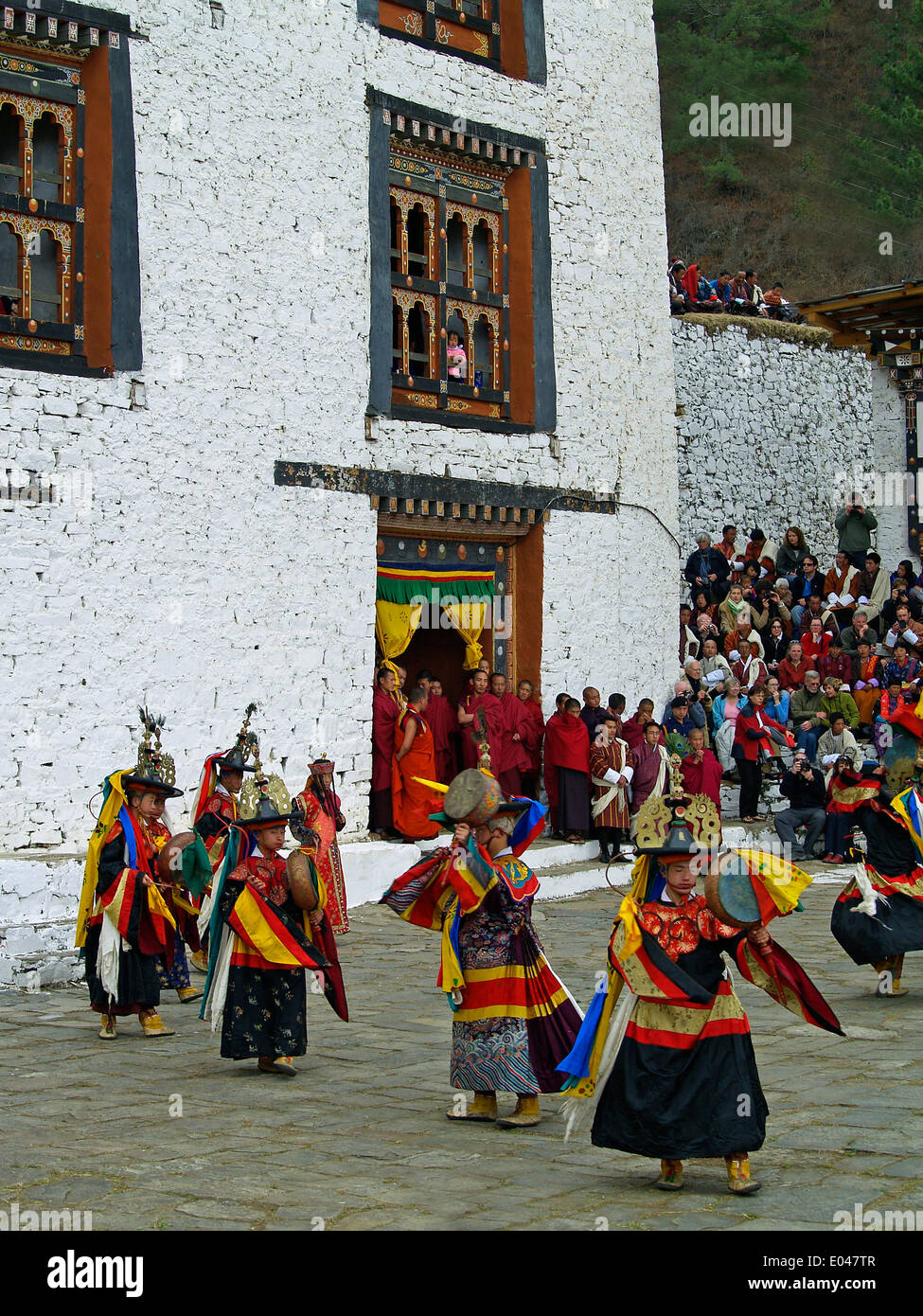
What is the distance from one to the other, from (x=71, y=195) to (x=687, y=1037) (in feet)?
28.6

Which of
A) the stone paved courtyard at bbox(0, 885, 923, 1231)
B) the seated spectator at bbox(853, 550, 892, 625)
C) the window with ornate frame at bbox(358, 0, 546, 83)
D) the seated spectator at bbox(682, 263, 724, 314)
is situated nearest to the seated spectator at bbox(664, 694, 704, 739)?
the seated spectator at bbox(853, 550, 892, 625)

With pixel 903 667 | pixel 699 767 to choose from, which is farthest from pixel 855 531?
pixel 699 767

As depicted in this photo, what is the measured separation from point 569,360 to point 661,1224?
11.4 m

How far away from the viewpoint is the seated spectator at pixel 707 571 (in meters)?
19.5

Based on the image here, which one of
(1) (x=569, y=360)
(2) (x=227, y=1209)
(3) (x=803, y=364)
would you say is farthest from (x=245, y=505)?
(3) (x=803, y=364)

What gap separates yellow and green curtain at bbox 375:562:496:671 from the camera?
559 inches

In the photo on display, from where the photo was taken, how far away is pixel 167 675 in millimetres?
11898

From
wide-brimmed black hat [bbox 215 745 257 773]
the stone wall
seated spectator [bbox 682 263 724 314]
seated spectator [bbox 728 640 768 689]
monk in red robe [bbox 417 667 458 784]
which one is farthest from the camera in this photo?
seated spectator [bbox 682 263 724 314]

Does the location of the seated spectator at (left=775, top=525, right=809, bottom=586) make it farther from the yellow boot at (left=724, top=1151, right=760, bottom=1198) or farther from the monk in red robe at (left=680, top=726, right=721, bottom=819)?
the yellow boot at (left=724, top=1151, right=760, bottom=1198)

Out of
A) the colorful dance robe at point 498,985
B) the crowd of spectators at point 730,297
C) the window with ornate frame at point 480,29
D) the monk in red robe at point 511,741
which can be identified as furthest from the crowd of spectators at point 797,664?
the colorful dance robe at point 498,985

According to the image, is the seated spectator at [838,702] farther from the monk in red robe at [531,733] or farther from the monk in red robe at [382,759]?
the monk in red robe at [382,759]

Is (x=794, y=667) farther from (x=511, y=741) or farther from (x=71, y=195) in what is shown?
(x=71, y=195)

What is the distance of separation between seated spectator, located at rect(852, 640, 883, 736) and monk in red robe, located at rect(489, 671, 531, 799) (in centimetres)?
442

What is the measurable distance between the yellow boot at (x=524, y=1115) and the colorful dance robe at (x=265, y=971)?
53.0 inches
